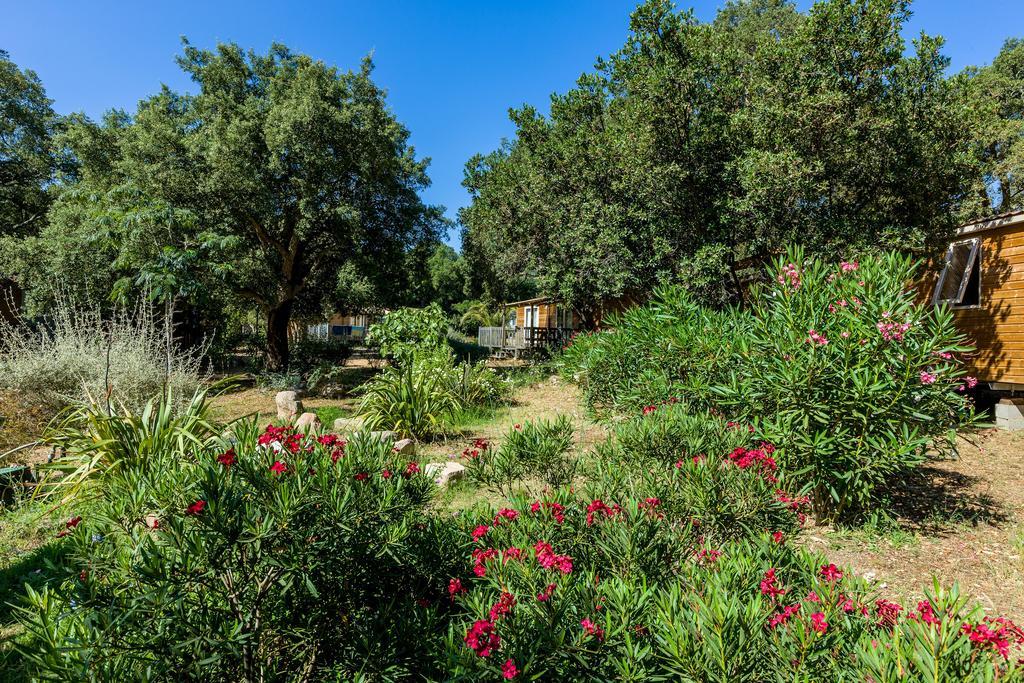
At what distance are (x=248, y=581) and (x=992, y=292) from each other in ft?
38.9

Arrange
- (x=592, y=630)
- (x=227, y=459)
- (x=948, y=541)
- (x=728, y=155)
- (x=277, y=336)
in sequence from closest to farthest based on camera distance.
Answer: (x=592, y=630) → (x=227, y=459) → (x=948, y=541) → (x=728, y=155) → (x=277, y=336)

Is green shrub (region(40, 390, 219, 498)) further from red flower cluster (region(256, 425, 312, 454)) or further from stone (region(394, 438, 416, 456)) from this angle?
red flower cluster (region(256, 425, 312, 454))

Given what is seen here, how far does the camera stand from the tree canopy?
883 centimetres

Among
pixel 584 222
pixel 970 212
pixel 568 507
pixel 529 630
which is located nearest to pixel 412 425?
pixel 568 507

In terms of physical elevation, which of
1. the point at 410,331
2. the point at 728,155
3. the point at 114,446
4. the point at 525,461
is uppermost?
the point at 728,155

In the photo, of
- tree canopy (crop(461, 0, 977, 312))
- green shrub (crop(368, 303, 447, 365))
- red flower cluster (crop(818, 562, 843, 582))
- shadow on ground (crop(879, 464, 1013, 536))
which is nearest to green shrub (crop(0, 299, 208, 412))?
green shrub (crop(368, 303, 447, 365))

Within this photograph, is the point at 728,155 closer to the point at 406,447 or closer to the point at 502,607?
the point at 406,447

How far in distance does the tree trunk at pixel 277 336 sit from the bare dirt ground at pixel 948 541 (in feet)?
46.0

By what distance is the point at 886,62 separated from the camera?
8891 millimetres

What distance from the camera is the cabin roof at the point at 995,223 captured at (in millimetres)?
7938

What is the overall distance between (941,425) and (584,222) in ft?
31.1

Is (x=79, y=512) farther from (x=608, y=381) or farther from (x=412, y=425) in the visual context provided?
(x=608, y=381)

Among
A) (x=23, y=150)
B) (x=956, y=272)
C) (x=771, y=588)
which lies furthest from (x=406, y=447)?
(x=23, y=150)

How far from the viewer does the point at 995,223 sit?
8242 mm
